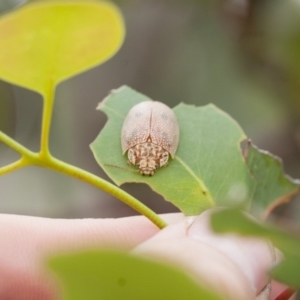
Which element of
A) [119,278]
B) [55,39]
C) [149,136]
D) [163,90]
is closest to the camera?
[119,278]

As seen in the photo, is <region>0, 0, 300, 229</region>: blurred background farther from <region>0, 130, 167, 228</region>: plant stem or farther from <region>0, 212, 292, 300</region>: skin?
<region>0, 130, 167, 228</region>: plant stem

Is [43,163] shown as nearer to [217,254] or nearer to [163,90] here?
[217,254]

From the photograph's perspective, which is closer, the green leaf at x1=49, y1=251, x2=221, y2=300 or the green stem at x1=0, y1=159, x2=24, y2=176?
the green leaf at x1=49, y1=251, x2=221, y2=300

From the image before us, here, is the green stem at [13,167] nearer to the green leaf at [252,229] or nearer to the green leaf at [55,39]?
the green leaf at [55,39]

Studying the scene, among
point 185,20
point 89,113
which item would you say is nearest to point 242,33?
point 185,20

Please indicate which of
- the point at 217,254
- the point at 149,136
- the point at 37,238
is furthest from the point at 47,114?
the point at 37,238

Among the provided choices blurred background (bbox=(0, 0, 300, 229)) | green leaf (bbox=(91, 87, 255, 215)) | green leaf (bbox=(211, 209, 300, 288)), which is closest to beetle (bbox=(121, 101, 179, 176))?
green leaf (bbox=(91, 87, 255, 215))

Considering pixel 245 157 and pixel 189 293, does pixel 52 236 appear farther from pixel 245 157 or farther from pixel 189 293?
pixel 189 293
